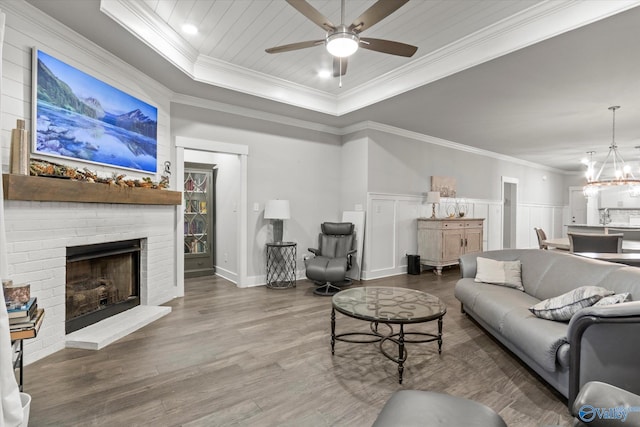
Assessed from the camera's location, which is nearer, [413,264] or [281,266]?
[281,266]

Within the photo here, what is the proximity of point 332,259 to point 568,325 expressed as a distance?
305 cm

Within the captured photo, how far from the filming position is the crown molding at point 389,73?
103 inches

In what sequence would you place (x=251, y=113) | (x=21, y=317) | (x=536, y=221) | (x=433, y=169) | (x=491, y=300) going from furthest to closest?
1. (x=536, y=221)
2. (x=433, y=169)
3. (x=251, y=113)
4. (x=491, y=300)
5. (x=21, y=317)

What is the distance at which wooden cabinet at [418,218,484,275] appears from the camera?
19.3 feet

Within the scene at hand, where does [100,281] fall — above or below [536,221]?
below

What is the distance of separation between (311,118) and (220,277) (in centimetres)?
316

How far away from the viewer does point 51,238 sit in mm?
2639

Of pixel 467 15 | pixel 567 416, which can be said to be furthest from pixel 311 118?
pixel 567 416

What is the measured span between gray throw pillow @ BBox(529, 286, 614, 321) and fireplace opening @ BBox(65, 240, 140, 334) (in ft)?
12.7

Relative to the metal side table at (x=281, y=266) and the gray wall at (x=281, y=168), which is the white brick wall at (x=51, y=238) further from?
the metal side table at (x=281, y=266)

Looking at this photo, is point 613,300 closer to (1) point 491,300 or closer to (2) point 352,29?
(1) point 491,300

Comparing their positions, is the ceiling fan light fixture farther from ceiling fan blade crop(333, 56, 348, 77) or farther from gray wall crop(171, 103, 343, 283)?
gray wall crop(171, 103, 343, 283)

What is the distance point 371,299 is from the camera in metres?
2.77

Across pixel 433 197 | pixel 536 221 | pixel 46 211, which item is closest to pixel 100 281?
pixel 46 211
